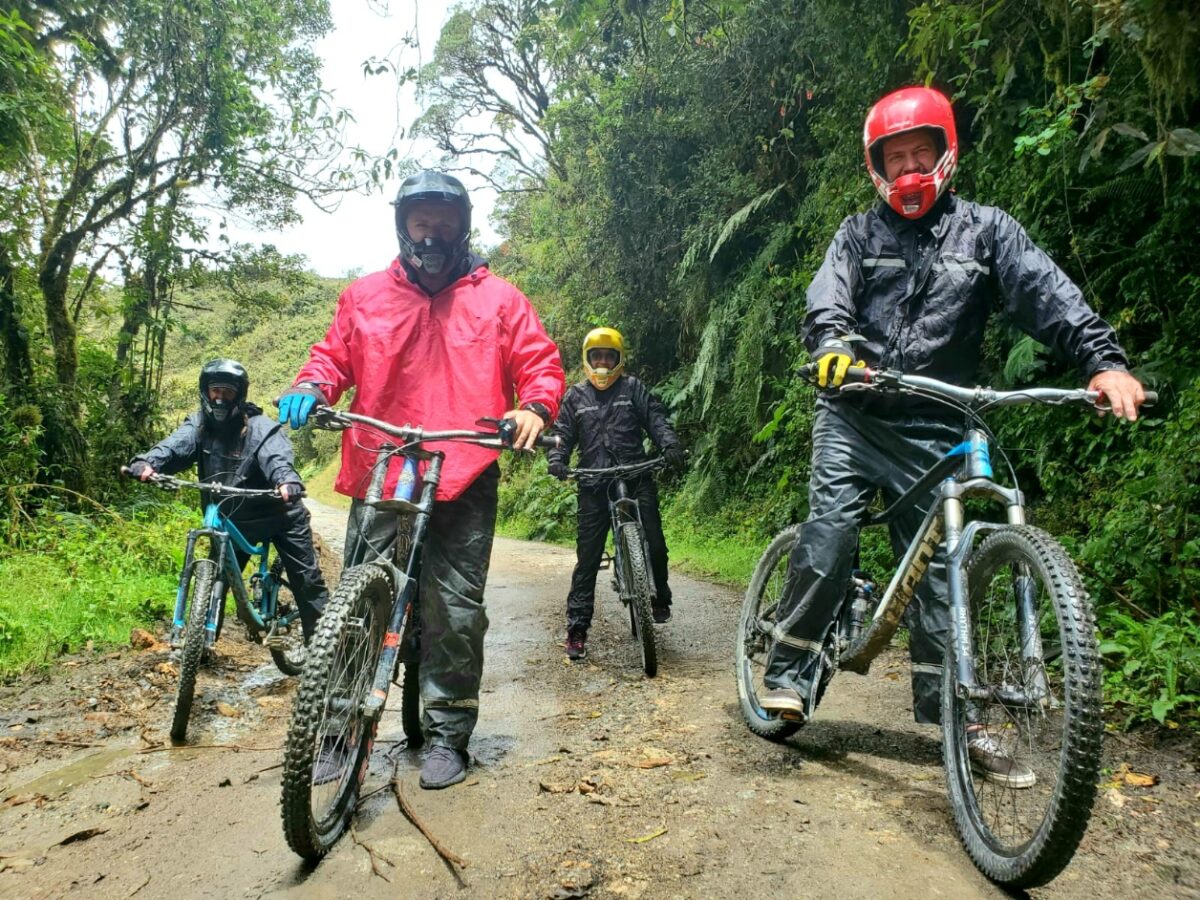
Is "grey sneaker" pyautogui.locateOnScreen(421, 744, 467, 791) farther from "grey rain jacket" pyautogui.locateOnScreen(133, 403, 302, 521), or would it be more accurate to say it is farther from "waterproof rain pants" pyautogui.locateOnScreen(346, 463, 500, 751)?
"grey rain jacket" pyautogui.locateOnScreen(133, 403, 302, 521)

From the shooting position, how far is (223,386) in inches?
214

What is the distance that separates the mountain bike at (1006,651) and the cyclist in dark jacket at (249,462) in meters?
4.02

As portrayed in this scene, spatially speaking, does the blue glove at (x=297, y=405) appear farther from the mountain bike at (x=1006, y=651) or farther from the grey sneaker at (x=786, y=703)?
the grey sneaker at (x=786, y=703)

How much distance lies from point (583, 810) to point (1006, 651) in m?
1.46

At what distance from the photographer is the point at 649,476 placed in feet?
20.1

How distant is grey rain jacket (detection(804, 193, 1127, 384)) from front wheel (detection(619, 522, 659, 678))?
237 centimetres

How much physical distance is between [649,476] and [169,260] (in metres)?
10.0

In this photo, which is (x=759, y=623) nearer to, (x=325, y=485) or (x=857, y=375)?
(x=857, y=375)

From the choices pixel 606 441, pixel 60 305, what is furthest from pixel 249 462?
pixel 60 305

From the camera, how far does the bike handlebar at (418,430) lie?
2846 mm

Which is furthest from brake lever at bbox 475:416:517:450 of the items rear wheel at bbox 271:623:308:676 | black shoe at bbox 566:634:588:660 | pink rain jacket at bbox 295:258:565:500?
rear wheel at bbox 271:623:308:676

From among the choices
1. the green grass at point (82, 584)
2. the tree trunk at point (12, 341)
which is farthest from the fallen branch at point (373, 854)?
the tree trunk at point (12, 341)

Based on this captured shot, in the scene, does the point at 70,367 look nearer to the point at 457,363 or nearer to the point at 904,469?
the point at 457,363

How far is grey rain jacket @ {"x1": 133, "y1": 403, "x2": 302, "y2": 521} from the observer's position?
5398 millimetres
